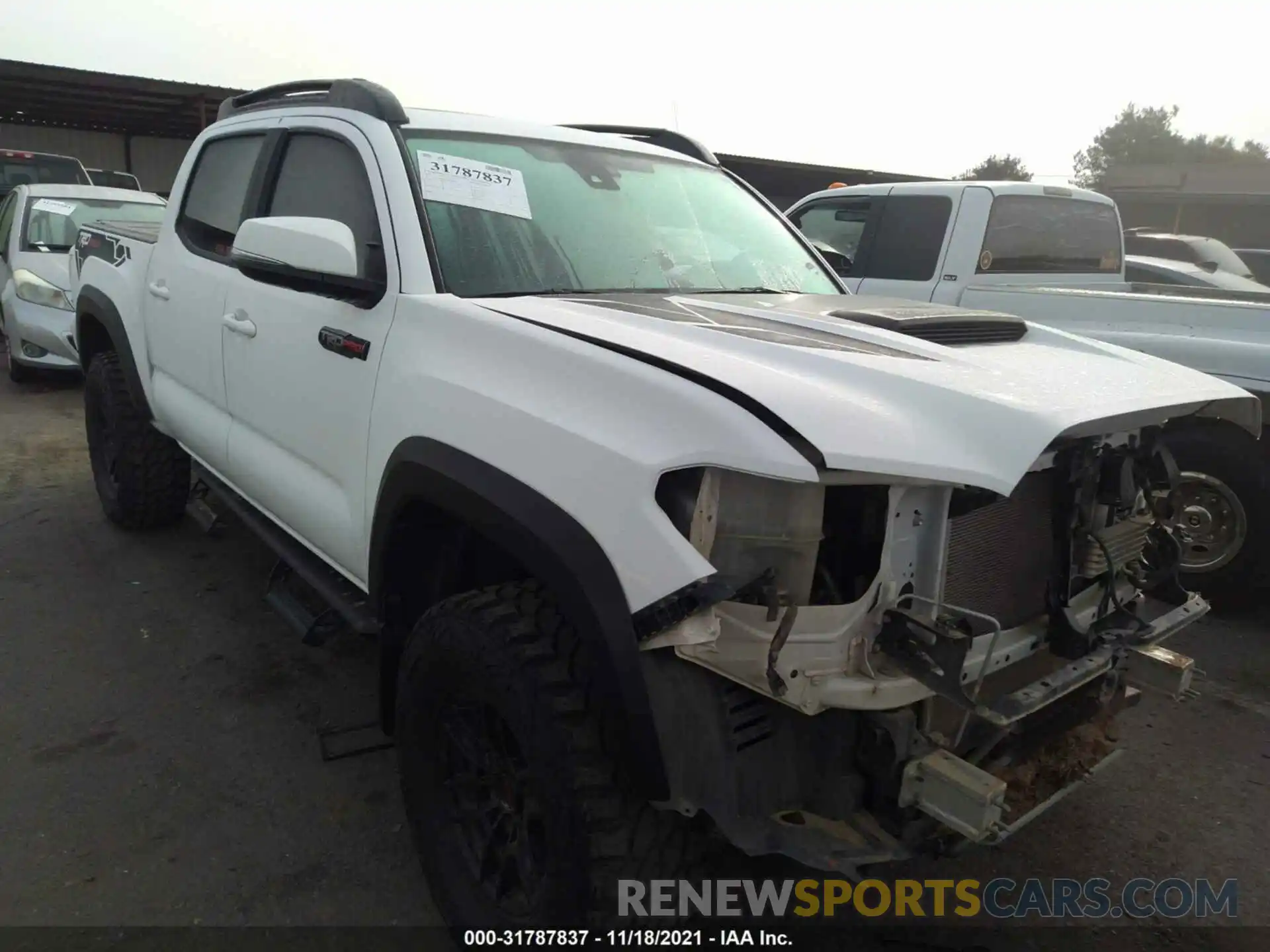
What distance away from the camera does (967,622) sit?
5.84 feet

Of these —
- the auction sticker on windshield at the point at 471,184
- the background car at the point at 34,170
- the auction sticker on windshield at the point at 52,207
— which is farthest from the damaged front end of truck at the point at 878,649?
the background car at the point at 34,170

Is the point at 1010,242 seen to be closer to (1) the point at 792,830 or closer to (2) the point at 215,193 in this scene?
(2) the point at 215,193

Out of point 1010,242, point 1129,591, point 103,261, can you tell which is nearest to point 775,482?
point 1129,591

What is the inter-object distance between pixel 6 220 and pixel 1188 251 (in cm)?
1198

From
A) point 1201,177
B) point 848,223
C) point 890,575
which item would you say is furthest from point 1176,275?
point 1201,177

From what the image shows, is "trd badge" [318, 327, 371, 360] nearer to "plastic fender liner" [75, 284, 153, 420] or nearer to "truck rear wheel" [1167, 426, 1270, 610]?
"plastic fender liner" [75, 284, 153, 420]

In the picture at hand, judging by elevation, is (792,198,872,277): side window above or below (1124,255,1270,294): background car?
above

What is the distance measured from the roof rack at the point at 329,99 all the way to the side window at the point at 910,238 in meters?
3.77

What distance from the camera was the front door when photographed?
101 inches

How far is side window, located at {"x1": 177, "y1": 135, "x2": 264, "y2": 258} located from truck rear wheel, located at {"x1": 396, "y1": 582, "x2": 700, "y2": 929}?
210 centimetres

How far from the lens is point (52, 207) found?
350 inches

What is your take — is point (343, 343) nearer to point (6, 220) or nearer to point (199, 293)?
point (199, 293)

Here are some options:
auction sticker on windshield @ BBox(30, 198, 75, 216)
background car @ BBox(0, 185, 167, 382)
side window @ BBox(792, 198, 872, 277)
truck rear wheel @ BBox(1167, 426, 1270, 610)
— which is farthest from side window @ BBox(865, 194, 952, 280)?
auction sticker on windshield @ BBox(30, 198, 75, 216)

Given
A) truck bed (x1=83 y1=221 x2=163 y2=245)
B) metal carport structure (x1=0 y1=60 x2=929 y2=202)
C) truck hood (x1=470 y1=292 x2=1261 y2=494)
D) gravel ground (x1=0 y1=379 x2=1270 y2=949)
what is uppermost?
metal carport structure (x1=0 y1=60 x2=929 y2=202)
